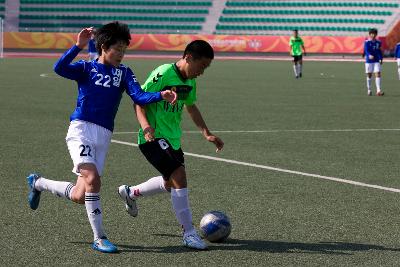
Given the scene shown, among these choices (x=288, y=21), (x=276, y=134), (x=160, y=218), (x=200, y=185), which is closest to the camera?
(x=160, y=218)

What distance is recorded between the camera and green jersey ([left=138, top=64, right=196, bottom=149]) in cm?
713

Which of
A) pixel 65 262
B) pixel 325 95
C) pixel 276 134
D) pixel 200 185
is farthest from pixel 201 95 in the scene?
pixel 65 262

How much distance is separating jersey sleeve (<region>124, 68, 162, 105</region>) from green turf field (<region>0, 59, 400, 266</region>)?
42.5 inches

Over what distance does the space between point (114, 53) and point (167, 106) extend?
0.59 m

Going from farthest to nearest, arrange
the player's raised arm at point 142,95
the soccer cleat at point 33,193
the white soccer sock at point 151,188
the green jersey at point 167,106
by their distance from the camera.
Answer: the soccer cleat at point 33,193
the white soccer sock at point 151,188
the green jersey at point 167,106
the player's raised arm at point 142,95

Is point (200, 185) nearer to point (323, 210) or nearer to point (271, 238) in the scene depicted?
point (323, 210)

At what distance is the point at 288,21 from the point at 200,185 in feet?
194

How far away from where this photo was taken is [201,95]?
25.2 metres

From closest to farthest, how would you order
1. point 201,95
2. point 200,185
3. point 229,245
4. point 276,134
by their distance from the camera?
point 229,245 → point 200,185 → point 276,134 → point 201,95

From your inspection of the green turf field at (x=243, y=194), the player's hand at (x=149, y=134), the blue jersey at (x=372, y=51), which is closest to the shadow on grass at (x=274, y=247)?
the green turf field at (x=243, y=194)

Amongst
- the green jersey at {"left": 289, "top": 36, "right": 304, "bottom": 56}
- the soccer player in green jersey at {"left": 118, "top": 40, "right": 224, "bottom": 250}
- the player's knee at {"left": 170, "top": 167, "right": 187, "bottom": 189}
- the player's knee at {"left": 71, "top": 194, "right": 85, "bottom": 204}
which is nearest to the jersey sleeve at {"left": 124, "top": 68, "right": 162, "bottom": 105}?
the soccer player in green jersey at {"left": 118, "top": 40, "right": 224, "bottom": 250}

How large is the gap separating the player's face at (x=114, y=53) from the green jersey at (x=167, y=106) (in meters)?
0.38

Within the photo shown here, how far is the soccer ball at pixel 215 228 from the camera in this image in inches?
276

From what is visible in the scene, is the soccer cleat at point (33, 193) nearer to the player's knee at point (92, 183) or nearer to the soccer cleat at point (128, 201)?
the soccer cleat at point (128, 201)
